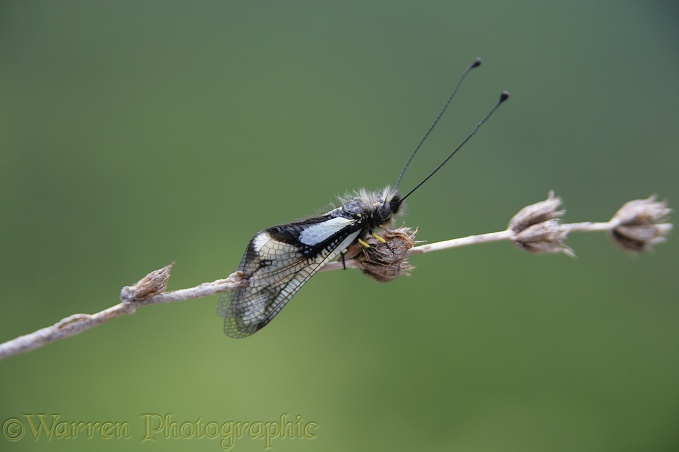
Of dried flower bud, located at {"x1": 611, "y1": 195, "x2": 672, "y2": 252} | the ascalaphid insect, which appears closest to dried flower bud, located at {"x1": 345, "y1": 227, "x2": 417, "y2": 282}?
the ascalaphid insect

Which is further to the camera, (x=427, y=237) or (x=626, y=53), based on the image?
(x=626, y=53)

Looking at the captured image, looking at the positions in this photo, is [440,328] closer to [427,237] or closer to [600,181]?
[427,237]

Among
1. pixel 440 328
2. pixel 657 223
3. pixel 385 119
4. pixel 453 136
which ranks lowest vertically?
pixel 657 223

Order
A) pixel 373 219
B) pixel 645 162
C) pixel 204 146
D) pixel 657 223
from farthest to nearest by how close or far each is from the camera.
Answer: pixel 645 162, pixel 204 146, pixel 373 219, pixel 657 223

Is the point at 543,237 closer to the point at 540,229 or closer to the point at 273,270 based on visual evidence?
the point at 540,229

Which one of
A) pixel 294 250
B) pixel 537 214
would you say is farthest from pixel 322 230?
pixel 537 214

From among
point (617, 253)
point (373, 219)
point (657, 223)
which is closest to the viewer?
point (657, 223)

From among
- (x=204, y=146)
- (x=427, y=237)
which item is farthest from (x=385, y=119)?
(x=204, y=146)
